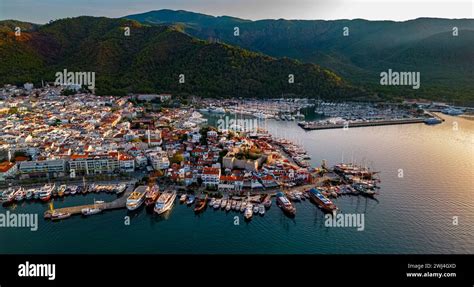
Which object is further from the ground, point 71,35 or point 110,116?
point 71,35

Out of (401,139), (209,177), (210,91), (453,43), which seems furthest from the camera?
(453,43)

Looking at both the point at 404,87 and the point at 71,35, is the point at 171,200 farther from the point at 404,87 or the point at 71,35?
the point at 71,35

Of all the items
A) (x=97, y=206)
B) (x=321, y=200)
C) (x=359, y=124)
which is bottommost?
(x=97, y=206)

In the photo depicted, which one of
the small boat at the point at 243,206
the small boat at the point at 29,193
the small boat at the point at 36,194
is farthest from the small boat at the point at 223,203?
the small boat at the point at 29,193

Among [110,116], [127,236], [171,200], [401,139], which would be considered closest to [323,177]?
[171,200]

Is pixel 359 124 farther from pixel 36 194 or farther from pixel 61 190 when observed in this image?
pixel 36 194

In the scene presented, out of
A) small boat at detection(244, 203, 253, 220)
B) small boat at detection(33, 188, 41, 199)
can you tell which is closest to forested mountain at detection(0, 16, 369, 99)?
small boat at detection(33, 188, 41, 199)

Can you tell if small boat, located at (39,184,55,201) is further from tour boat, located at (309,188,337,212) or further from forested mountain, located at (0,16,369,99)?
forested mountain, located at (0,16,369,99)

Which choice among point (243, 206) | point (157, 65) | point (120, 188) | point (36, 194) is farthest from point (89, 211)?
point (157, 65)
